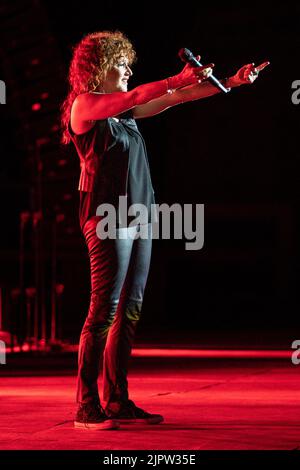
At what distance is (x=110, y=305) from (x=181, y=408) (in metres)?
0.98

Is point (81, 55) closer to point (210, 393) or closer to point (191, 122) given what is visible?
point (210, 393)

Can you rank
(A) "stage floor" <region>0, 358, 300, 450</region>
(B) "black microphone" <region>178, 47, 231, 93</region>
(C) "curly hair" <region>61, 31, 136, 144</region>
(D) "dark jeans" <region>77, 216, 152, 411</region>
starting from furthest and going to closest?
1. (C) "curly hair" <region>61, 31, 136, 144</region>
2. (D) "dark jeans" <region>77, 216, 152, 411</region>
3. (B) "black microphone" <region>178, 47, 231, 93</region>
4. (A) "stage floor" <region>0, 358, 300, 450</region>

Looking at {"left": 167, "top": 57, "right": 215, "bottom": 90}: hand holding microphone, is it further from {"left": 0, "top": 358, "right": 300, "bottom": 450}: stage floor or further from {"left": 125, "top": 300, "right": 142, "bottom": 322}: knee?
{"left": 0, "top": 358, "right": 300, "bottom": 450}: stage floor

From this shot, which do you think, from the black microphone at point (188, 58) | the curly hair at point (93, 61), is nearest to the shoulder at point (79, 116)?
the curly hair at point (93, 61)

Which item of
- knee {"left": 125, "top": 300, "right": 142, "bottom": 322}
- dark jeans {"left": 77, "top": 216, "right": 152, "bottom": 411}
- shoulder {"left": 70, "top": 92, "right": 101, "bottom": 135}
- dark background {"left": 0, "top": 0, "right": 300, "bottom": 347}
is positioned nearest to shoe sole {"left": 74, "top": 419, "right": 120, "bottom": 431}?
dark jeans {"left": 77, "top": 216, "right": 152, "bottom": 411}

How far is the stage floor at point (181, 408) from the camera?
16.0ft

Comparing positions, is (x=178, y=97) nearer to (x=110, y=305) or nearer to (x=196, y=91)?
(x=196, y=91)

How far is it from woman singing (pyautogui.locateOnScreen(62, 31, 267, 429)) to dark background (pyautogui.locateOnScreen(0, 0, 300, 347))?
7.07 meters

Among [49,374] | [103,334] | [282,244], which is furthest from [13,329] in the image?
[282,244]

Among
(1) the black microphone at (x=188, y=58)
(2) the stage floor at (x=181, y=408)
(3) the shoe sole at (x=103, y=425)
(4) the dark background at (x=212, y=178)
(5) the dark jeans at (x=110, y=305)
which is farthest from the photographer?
(4) the dark background at (x=212, y=178)

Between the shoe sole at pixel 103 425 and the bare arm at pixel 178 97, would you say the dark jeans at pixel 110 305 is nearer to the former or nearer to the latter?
the shoe sole at pixel 103 425

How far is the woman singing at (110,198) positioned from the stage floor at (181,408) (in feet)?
0.68

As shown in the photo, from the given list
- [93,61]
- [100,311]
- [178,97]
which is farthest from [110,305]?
[93,61]

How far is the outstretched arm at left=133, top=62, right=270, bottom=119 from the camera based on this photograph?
533 cm
